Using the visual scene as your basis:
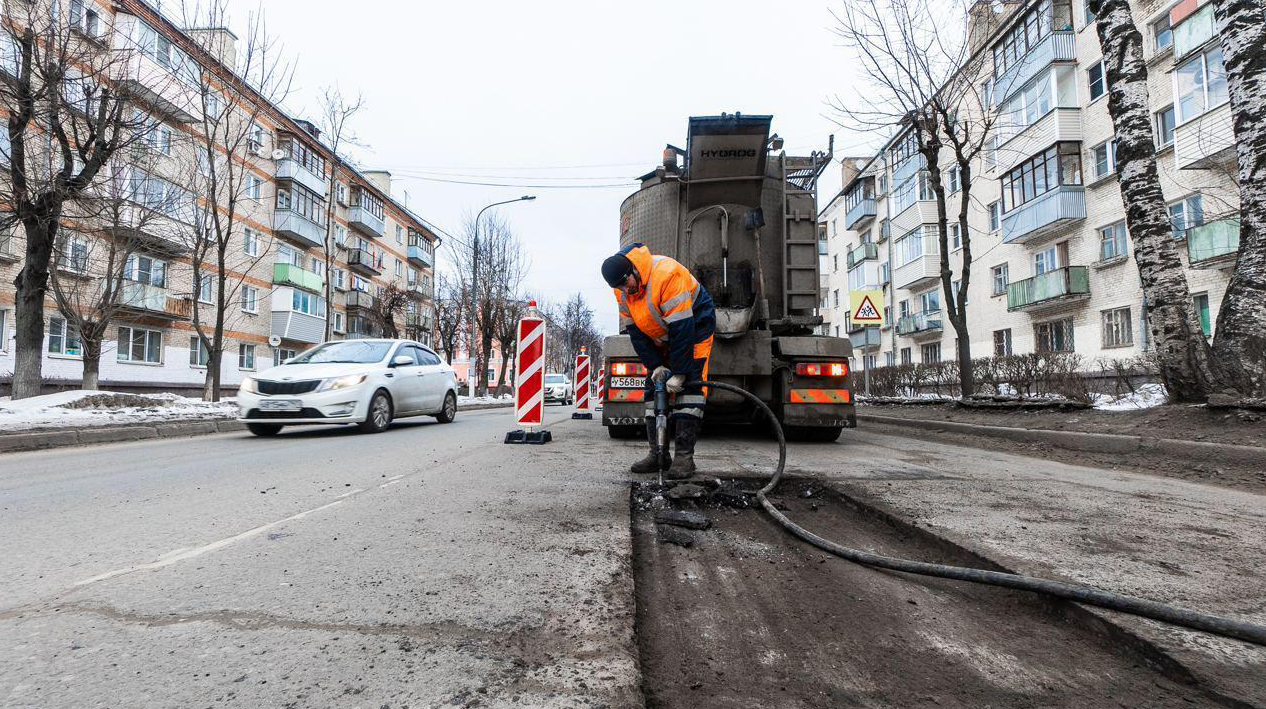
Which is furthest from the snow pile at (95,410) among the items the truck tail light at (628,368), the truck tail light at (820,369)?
the truck tail light at (820,369)

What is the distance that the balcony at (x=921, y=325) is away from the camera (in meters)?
29.4

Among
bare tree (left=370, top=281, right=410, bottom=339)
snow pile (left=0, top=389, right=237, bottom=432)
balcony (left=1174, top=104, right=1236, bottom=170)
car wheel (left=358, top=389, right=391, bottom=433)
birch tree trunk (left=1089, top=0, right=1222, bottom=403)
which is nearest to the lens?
birch tree trunk (left=1089, top=0, right=1222, bottom=403)

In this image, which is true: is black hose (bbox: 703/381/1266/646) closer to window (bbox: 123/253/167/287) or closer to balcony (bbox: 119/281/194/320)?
balcony (bbox: 119/281/194/320)

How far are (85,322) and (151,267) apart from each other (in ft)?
38.3

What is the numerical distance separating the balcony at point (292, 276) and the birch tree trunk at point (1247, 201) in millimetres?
33249

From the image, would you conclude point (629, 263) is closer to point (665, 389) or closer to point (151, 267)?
point (665, 389)

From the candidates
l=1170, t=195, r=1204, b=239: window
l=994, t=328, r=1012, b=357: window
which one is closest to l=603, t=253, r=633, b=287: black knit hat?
l=1170, t=195, r=1204, b=239: window

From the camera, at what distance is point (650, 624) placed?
77.5 inches

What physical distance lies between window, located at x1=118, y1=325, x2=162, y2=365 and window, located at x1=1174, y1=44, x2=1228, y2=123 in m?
35.0

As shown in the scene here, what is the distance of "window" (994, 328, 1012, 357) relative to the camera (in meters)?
25.1

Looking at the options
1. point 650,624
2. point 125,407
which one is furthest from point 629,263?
point 125,407

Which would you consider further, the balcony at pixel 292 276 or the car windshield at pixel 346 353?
the balcony at pixel 292 276

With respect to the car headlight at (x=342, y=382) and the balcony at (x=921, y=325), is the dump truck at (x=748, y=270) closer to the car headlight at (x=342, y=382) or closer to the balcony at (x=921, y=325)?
the car headlight at (x=342, y=382)

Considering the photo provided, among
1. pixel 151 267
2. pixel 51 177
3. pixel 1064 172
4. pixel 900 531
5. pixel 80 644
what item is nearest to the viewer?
pixel 80 644
